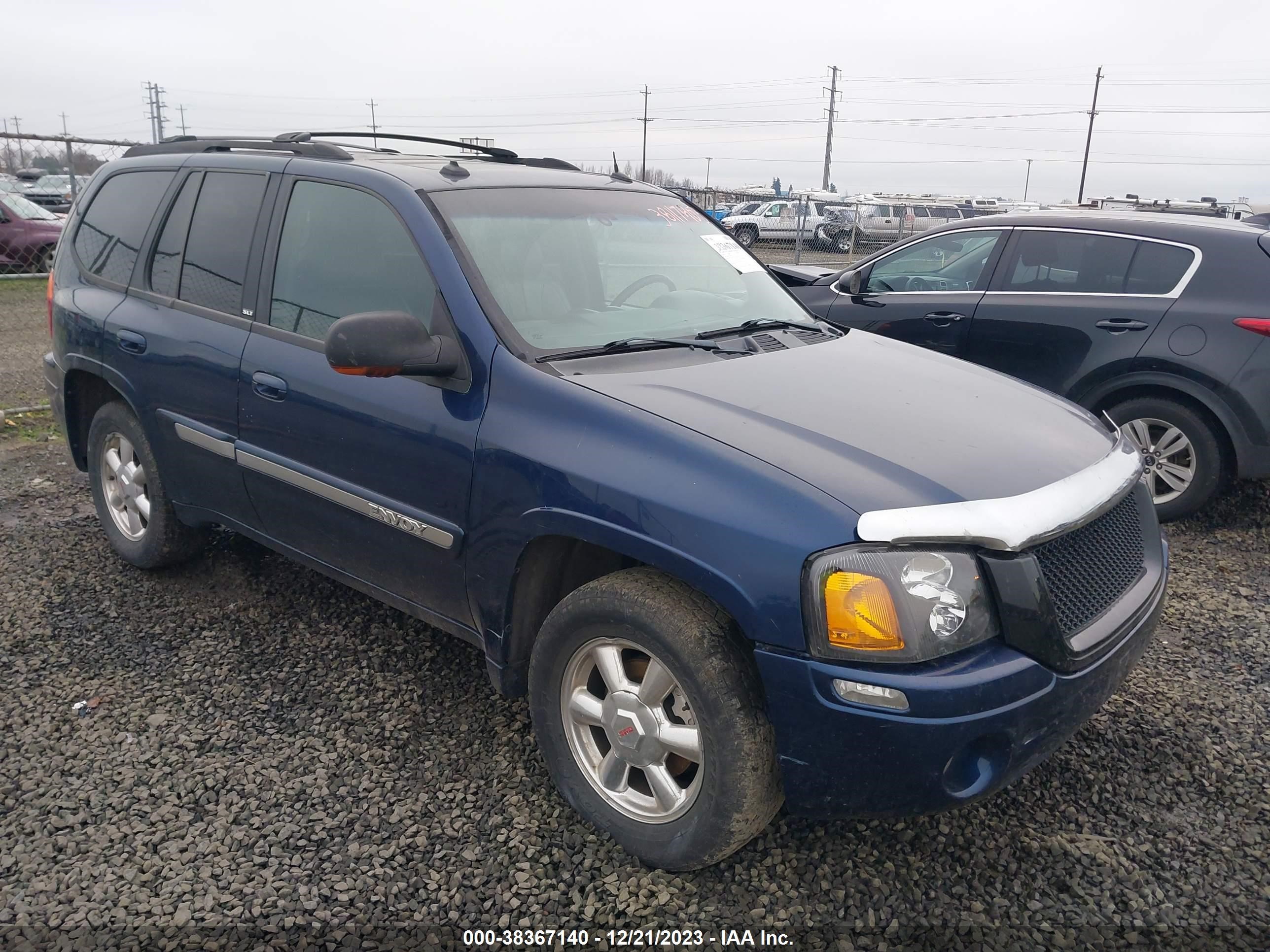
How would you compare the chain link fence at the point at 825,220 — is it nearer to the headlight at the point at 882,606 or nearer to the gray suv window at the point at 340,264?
the gray suv window at the point at 340,264

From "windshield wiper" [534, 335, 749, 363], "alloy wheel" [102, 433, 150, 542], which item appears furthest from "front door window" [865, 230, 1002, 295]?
"alloy wheel" [102, 433, 150, 542]

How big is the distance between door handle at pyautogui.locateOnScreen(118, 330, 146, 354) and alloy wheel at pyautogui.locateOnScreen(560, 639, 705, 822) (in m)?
2.42

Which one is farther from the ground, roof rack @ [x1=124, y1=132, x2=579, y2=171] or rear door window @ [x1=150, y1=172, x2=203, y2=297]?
roof rack @ [x1=124, y1=132, x2=579, y2=171]

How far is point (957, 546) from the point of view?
7.04 ft

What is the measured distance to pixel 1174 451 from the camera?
509 cm

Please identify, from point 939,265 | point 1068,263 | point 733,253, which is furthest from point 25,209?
point 1068,263

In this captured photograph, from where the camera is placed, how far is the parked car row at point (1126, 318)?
15.9 ft

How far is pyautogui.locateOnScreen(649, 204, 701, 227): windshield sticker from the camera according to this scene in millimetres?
3699

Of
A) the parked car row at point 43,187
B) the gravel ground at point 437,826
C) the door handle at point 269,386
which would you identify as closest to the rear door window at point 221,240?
the door handle at point 269,386

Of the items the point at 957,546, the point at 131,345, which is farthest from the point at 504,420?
the point at 131,345

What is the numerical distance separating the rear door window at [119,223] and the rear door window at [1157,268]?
16.1 ft

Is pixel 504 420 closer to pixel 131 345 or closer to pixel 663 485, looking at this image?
pixel 663 485

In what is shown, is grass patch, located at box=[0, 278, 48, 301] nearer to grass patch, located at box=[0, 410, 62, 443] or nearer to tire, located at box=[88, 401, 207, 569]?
grass patch, located at box=[0, 410, 62, 443]

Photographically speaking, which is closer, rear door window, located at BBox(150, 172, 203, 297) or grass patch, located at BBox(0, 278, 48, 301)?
rear door window, located at BBox(150, 172, 203, 297)
